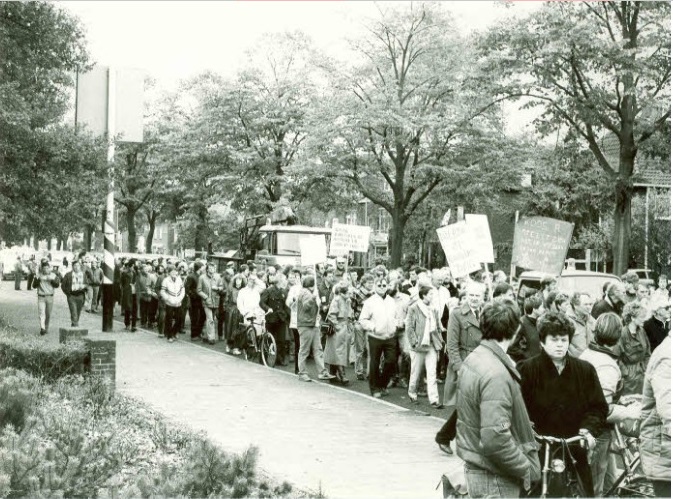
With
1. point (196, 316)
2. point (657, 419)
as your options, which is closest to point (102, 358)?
point (657, 419)

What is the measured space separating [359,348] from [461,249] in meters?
3.46

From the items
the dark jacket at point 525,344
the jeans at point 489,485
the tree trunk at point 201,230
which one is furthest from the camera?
the tree trunk at point 201,230

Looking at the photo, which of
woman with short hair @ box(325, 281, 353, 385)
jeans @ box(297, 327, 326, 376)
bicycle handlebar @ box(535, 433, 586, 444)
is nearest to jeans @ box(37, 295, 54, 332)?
jeans @ box(297, 327, 326, 376)

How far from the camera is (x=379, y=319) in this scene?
44.5ft

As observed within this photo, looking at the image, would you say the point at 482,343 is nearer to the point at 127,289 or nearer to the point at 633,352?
the point at 633,352

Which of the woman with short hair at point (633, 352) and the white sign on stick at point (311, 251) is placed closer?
the woman with short hair at point (633, 352)

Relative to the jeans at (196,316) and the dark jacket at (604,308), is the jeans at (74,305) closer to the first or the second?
the jeans at (196,316)

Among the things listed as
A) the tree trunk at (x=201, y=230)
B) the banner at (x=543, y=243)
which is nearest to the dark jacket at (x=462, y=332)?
the banner at (x=543, y=243)

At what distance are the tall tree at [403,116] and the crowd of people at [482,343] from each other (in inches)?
483

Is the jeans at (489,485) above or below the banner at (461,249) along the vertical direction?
below

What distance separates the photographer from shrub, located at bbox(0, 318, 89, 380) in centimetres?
1073

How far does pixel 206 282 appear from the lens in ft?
70.1

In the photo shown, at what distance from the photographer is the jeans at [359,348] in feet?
52.8

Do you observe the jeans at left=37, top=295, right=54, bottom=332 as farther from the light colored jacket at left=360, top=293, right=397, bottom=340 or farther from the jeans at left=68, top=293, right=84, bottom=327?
the light colored jacket at left=360, top=293, right=397, bottom=340
